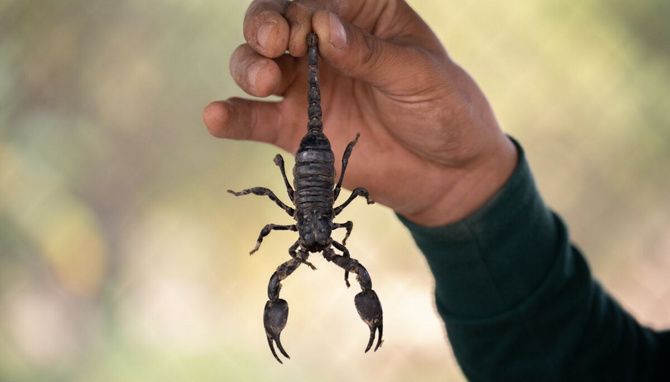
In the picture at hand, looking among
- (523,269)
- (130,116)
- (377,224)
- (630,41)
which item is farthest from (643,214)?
(130,116)

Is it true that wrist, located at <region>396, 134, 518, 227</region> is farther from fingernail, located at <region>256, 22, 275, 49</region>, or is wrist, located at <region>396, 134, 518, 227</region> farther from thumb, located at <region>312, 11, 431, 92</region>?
fingernail, located at <region>256, 22, 275, 49</region>

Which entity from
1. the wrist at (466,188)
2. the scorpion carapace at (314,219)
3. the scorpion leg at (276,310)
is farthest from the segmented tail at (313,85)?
the wrist at (466,188)

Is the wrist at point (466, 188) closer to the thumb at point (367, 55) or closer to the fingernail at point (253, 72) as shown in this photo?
the thumb at point (367, 55)

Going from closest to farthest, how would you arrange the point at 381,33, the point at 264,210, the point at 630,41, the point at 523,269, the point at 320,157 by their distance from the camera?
the point at 320,157 < the point at 381,33 < the point at 523,269 < the point at 264,210 < the point at 630,41

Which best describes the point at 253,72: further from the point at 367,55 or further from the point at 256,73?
the point at 367,55

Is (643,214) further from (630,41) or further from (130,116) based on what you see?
(130,116)

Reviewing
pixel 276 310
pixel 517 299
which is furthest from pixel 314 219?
pixel 517 299

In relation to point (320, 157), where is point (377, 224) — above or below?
below

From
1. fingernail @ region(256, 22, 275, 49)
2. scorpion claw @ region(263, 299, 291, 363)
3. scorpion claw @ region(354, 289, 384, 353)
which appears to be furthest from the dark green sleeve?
fingernail @ region(256, 22, 275, 49)
